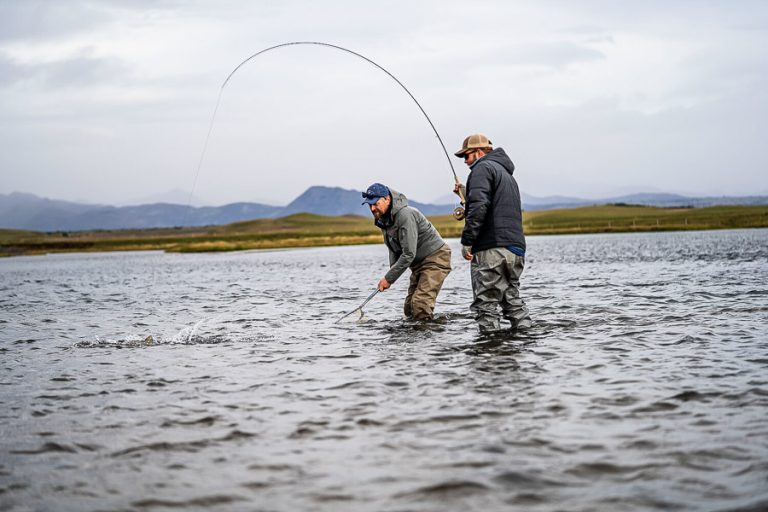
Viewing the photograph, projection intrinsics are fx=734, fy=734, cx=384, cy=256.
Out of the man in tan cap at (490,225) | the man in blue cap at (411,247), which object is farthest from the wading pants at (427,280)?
the man in tan cap at (490,225)

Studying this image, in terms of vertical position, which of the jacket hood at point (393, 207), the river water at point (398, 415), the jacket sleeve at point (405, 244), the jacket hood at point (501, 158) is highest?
the jacket hood at point (501, 158)

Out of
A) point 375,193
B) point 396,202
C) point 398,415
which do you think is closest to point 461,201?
point 396,202

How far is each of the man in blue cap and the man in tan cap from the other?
127cm

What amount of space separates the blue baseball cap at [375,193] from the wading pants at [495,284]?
5.90ft

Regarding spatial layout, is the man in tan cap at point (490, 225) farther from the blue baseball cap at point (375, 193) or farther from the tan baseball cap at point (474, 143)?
the blue baseball cap at point (375, 193)

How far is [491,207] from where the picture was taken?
10.8 metres

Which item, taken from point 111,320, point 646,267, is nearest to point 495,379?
point 111,320

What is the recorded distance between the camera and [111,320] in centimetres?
1708

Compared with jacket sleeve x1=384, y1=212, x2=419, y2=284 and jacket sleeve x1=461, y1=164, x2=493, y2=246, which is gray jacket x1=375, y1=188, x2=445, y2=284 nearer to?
jacket sleeve x1=384, y1=212, x2=419, y2=284

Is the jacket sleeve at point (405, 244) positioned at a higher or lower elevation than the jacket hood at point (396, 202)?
lower

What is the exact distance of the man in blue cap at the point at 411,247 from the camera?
11.8 meters

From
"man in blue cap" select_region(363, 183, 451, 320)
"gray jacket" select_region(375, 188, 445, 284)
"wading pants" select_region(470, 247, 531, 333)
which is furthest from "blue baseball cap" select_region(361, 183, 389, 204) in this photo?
"wading pants" select_region(470, 247, 531, 333)

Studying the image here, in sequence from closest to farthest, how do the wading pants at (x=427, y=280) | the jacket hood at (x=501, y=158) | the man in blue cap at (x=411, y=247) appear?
the jacket hood at (x=501, y=158)
the man in blue cap at (x=411, y=247)
the wading pants at (x=427, y=280)

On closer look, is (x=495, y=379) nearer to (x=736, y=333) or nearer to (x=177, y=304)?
(x=736, y=333)
